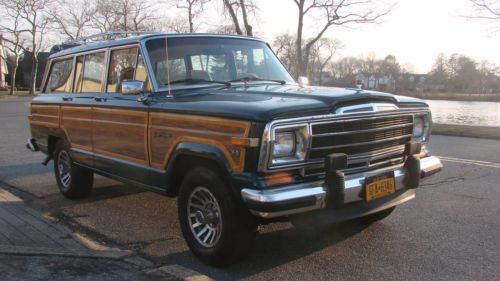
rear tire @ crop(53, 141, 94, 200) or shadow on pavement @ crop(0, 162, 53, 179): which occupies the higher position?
rear tire @ crop(53, 141, 94, 200)

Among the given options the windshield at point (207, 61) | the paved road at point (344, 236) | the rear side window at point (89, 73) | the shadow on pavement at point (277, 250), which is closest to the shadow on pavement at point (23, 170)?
the paved road at point (344, 236)

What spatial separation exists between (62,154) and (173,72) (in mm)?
2751

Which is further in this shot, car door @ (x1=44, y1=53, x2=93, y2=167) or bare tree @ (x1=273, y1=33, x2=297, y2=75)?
bare tree @ (x1=273, y1=33, x2=297, y2=75)

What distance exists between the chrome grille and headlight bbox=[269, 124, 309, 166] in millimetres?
71

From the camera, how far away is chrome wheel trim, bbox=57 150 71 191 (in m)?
6.56

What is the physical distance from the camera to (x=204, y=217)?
4121mm

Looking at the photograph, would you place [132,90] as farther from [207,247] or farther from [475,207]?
[475,207]

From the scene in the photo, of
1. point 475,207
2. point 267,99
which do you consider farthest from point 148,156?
point 475,207

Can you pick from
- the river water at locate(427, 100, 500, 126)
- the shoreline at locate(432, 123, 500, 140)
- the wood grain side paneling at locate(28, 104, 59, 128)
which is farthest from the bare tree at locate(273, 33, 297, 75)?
the wood grain side paneling at locate(28, 104, 59, 128)

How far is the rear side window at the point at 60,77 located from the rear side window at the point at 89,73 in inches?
11.1

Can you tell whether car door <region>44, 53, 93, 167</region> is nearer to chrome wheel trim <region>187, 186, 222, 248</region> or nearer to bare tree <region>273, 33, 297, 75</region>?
chrome wheel trim <region>187, 186, 222, 248</region>

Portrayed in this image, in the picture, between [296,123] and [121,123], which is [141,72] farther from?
[296,123]

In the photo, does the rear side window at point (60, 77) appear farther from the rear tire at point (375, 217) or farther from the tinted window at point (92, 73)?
the rear tire at point (375, 217)

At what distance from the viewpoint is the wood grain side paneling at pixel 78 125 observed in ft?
19.0
